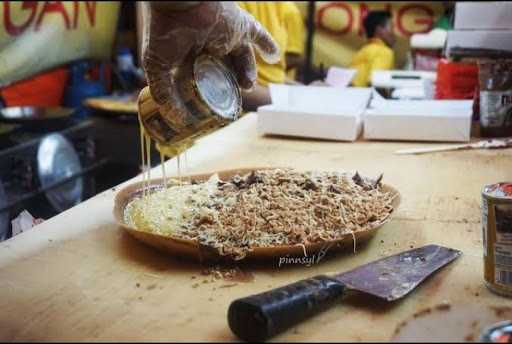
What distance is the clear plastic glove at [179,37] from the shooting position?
1.22 meters

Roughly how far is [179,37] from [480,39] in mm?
2023

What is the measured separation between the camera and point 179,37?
1237mm

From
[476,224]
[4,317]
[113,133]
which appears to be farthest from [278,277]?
[113,133]

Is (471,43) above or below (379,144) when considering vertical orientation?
above

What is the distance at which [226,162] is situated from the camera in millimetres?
2219

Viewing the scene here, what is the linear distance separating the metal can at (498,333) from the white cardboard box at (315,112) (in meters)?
1.63

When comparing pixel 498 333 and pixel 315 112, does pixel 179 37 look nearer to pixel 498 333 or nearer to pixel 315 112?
pixel 498 333

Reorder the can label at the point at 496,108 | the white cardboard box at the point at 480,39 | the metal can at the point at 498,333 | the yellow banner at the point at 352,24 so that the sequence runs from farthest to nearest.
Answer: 1. the yellow banner at the point at 352,24
2. the white cardboard box at the point at 480,39
3. the can label at the point at 496,108
4. the metal can at the point at 498,333

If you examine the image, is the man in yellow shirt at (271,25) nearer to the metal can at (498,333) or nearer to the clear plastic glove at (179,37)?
the clear plastic glove at (179,37)

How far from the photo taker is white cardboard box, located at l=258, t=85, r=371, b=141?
2529 millimetres

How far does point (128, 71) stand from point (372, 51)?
2.08 metres

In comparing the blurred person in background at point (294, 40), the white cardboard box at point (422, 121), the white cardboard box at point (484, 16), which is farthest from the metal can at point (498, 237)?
the blurred person in background at point (294, 40)

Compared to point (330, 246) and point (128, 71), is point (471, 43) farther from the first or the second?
point (128, 71)

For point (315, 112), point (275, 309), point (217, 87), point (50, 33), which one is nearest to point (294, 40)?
point (50, 33)
